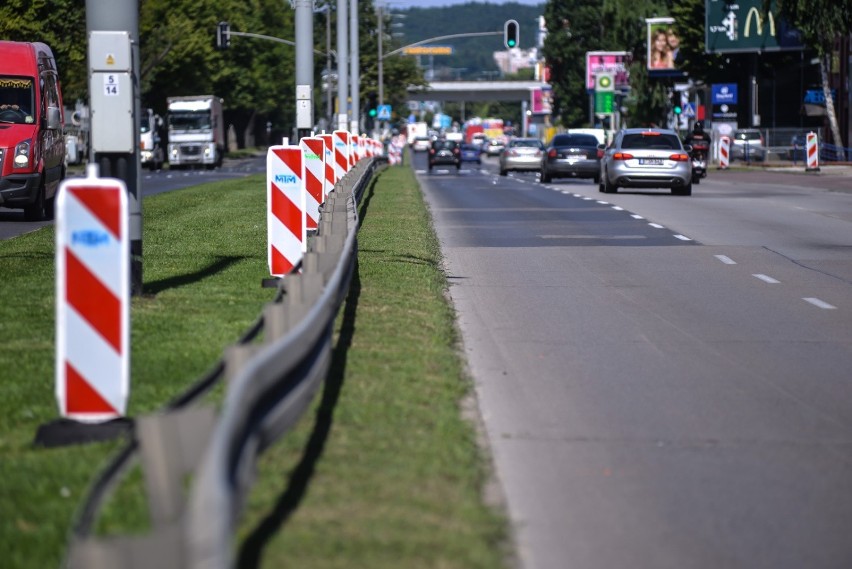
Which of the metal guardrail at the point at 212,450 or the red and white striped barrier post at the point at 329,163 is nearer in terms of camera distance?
the metal guardrail at the point at 212,450

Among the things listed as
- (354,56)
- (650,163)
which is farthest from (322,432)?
(354,56)

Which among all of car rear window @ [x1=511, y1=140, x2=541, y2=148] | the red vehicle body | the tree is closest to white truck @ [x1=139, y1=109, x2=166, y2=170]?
car rear window @ [x1=511, y1=140, x2=541, y2=148]

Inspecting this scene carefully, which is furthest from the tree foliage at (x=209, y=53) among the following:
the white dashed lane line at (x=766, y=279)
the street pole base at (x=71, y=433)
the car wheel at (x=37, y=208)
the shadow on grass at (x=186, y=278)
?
the street pole base at (x=71, y=433)

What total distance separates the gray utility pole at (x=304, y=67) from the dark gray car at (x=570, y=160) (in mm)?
22801

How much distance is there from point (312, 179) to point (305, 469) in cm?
1079

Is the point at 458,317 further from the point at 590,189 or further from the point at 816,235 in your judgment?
the point at 590,189

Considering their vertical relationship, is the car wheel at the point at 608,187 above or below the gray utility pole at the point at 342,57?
below

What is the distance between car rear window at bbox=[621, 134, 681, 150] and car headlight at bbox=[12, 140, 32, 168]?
1543cm

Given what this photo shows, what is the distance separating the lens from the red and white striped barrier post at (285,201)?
551 inches

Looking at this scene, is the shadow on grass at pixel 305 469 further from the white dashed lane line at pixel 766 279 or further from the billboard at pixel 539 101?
the billboard at pixel 539 101

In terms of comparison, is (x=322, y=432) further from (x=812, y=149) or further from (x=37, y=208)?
(x=812, y=149)

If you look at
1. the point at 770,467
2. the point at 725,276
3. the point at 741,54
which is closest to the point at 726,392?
the point at 770,467

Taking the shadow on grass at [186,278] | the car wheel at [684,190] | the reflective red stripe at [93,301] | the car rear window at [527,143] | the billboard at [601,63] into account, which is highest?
the billboard at [601,63]

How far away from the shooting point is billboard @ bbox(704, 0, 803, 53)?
74.7m
